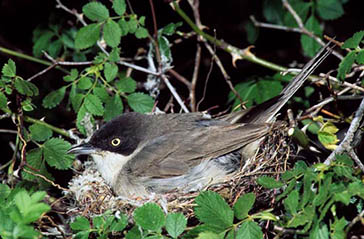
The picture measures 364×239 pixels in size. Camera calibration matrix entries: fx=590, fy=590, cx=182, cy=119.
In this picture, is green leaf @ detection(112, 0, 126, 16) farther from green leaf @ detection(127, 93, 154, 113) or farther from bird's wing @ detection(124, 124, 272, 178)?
bird's wing @ detection(124, 124, 272, 178)

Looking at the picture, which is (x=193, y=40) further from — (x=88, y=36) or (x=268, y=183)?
(x=268, y=183)

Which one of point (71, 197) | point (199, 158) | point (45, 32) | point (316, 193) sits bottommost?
point (71, 197)

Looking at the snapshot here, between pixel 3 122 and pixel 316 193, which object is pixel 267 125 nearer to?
pixel 316 193

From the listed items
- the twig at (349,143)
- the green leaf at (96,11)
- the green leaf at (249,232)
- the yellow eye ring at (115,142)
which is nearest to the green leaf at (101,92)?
the yellow eye ring at (115,142)

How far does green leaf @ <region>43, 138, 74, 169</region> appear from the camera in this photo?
4.25 metres

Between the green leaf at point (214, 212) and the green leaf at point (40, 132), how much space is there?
1.72m

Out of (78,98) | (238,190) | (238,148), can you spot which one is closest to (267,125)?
(238,148)

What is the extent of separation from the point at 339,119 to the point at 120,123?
172 cm

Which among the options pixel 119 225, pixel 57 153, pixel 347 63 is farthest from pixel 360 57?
pixel 57 153

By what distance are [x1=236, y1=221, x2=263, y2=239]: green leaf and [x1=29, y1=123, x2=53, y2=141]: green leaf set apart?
194 cm

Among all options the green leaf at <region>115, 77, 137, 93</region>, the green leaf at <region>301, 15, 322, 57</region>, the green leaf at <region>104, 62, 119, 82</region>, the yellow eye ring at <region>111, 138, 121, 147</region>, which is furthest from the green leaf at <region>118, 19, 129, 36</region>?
the green leaf at <region>301, 15, 322, 57</region>

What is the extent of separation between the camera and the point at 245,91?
17.4 ft

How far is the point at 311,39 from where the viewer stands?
17.5ft

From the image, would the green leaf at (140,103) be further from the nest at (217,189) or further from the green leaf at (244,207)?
the green leaf at (244,207)
